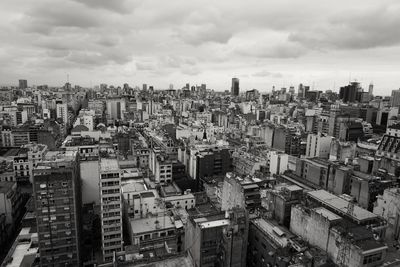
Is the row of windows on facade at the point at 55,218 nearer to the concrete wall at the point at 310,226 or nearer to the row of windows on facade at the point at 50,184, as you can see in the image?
the row of windows on facade at the point at 50,184

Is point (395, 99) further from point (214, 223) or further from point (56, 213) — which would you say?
point (56, 213)

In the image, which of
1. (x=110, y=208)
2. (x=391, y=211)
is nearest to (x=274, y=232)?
(x=391, y=211)

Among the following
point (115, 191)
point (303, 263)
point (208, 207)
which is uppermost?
point (115, 191)

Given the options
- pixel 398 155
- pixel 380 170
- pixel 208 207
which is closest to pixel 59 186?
pixel 208 207

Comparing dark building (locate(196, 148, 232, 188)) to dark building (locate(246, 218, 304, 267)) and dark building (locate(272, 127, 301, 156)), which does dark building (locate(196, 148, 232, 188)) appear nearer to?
dark building (locate(246, 218, 304, 267))

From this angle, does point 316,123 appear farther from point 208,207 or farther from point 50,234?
point 50,234
